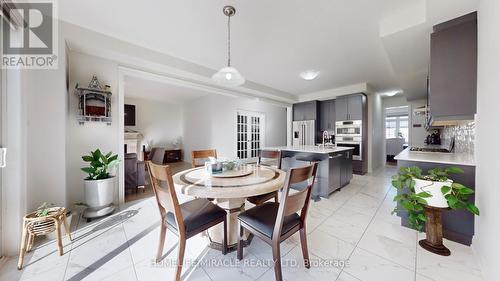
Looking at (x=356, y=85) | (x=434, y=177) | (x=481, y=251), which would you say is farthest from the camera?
(x=356, y=85)

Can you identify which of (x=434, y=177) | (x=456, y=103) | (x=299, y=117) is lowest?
(x=434, y=177)

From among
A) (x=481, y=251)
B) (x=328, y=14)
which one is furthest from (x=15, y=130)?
(x=481, y=251)

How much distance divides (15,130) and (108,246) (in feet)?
4.41

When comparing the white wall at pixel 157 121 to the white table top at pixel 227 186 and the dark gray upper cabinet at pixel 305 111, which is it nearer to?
the dark gray upper cabinet at pixel 305 111

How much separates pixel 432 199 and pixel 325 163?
5.01 ft

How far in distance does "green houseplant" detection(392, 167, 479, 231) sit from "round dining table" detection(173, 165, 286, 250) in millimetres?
1276

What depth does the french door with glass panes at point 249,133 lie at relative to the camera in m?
6.55

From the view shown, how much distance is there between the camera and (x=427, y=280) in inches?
51.6

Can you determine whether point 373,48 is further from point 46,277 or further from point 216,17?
point 46,277

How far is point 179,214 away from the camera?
123 centimetres

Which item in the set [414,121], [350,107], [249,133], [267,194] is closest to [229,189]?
[267,194]

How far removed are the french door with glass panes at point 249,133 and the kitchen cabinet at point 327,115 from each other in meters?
2.39

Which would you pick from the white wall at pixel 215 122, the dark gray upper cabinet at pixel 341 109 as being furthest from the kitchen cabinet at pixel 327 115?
the white wall at pixel 215 122

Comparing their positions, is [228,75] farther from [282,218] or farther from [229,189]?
[282,218]
